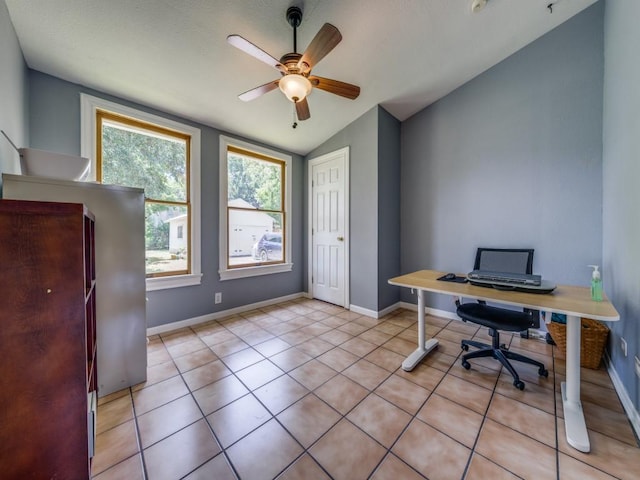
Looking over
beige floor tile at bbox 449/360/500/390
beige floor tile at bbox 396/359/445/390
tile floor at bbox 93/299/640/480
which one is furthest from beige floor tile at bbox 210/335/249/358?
beige floor tile at bbox 449/360/500/390

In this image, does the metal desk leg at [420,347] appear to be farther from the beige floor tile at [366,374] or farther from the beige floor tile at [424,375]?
the beige floor tile at [366,374]

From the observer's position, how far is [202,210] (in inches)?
116

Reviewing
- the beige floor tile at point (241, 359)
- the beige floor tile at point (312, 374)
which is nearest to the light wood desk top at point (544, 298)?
the beige floor tile at point (312, 374)

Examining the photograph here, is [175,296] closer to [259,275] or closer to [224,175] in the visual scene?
[259,275]

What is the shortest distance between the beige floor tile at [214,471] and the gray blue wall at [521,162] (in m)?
2.83

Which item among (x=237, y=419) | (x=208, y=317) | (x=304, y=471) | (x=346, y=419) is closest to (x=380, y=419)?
(x=346, y=419)

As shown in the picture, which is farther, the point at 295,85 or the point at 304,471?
the point at 295,85

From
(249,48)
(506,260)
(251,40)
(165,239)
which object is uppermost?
(251,40)

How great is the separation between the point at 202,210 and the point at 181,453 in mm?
2344

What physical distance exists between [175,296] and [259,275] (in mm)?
1091

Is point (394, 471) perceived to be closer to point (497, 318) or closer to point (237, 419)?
point (237, 419)

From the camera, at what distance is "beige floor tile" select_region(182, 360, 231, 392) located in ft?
5.89

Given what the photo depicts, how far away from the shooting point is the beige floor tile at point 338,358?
6.64 ft

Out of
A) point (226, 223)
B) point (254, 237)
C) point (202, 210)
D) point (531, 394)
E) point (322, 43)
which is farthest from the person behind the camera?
point (254, 237)
